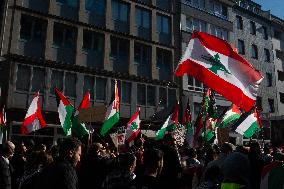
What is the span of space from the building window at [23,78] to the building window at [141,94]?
795cm

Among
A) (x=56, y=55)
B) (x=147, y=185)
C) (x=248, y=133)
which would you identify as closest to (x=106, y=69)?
(x=56, y=55)

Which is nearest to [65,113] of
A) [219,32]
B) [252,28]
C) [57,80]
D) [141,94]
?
[57,80]

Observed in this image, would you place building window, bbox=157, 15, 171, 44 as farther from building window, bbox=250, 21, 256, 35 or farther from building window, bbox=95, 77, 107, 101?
building window, bbox=250, 21, 256, 35

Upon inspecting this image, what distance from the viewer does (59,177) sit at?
12.2ft

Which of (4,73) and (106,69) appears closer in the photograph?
(4,73)

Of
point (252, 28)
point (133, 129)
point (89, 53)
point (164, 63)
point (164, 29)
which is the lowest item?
point (133, 129)

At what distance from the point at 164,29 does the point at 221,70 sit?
21350mm

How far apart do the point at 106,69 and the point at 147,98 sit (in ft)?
12.4

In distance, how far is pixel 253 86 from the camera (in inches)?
301

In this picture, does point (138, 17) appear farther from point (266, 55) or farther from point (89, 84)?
point (266, 55)

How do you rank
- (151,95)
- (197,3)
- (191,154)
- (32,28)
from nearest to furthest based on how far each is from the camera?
(191,154) → (32,28) → (151,95) → (197,3)

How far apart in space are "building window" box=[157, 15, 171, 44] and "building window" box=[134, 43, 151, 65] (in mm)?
1527

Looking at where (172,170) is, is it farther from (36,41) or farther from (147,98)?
(147,98)

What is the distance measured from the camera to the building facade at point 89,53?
2089cm
